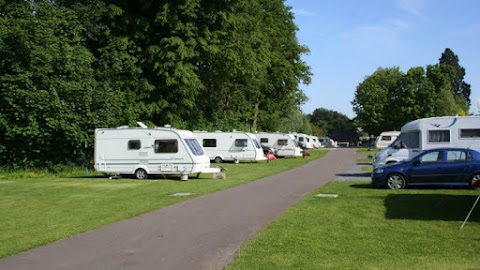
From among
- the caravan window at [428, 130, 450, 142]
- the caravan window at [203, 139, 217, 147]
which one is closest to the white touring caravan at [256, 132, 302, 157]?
the caravan window at [203, 139, 217, 147]

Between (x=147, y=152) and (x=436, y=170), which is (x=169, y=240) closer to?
(x=436, y=170)

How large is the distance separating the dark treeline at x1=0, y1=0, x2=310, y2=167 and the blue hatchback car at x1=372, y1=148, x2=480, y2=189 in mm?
16317

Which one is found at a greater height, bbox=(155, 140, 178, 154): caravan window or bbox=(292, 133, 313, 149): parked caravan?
bbox=(292, 133, 313, 149): parked caravan

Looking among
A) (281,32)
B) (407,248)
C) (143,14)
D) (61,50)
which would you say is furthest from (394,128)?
(407,248)

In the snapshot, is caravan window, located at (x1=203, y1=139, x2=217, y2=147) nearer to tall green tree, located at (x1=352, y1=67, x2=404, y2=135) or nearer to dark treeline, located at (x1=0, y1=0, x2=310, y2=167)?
dark treeline, located at (x1=0, y1=0, x2=310, y2=167)

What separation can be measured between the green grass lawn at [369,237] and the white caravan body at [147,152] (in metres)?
10.4

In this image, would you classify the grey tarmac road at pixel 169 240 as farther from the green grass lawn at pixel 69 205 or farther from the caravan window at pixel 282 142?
the caravan window at pixel 282 142

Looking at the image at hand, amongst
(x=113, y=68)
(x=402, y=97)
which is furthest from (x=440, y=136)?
(x=402, y=97)

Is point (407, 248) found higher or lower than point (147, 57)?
lower

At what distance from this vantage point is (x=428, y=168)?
18.3 m

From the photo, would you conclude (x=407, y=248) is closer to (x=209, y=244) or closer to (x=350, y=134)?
(x=209, y=244)

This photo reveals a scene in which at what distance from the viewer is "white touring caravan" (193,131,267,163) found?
126ft

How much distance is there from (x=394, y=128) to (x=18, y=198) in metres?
74.8

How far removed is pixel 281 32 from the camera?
5769 cm
